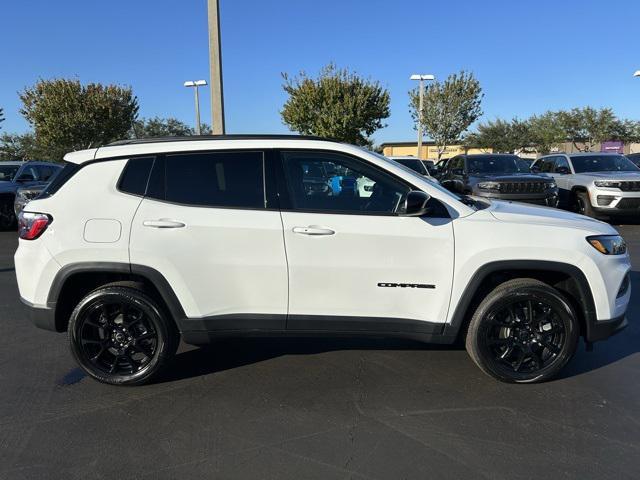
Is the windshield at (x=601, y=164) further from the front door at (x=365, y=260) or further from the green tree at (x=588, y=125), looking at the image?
the green tree at (x=588, y=125)

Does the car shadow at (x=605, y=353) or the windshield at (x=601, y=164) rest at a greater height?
the windshield at (x=601, y=164)

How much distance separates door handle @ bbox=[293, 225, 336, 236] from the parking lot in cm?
114

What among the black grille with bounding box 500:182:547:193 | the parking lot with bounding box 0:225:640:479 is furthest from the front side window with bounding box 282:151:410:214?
the black grille with bounding box 500:182:547:193

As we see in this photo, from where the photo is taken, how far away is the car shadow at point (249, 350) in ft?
13.2

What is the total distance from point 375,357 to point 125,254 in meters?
2.13

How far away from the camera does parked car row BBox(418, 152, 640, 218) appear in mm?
11062

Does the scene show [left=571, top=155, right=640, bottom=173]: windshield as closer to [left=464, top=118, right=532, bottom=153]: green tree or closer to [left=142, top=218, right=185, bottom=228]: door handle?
[left=142, top=218, right=185, bottom=228]: door handle

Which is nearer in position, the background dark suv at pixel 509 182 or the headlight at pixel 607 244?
the headlight at pixel 607 244

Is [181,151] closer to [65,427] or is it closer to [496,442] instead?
[65,427]

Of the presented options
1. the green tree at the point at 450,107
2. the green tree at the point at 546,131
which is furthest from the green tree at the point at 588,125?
the green tree at the point at 450,107

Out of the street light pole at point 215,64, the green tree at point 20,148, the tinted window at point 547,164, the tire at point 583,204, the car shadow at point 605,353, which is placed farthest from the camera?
the green tree at point 20,148

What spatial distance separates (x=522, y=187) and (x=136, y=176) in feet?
31.2

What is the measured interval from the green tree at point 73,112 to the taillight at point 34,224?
26604mm

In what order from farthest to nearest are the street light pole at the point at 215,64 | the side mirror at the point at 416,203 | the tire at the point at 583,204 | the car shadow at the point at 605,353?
the tire at the point at 583,204
the street light pole at the point at 215,64
the car shadow at the point at 605,353
the side mirror at the point at 416,203
